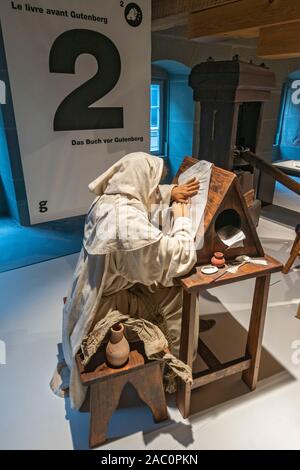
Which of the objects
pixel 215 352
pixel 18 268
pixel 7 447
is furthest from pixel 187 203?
pixel 18 268

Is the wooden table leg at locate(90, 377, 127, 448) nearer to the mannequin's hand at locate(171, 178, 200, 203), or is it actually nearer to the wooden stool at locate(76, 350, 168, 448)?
the wooden stool at locate(76, 350, 168, 448)

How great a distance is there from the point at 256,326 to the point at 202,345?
1.15ft

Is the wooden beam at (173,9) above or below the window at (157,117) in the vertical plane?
above

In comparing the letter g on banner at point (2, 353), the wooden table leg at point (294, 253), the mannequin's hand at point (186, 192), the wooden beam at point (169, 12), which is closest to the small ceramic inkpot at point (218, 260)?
the mannequin's hand at point (186, 192)

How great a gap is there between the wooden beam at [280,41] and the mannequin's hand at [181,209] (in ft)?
4.06

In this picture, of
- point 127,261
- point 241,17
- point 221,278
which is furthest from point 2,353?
point 241,17

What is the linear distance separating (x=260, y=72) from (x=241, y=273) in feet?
4.32

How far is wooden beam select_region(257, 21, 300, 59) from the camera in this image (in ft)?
6.35

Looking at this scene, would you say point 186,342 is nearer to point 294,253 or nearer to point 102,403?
point 102,403

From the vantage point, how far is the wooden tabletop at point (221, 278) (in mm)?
1275

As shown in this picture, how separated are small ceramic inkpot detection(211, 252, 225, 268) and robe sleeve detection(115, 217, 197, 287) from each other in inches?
4.3

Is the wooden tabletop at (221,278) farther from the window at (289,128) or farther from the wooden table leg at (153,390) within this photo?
the window at (289,128)

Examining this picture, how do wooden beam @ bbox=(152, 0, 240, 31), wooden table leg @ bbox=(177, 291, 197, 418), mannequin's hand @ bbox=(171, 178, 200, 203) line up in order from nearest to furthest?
wooden table leg @ bbox=(177, 291, 197, 418) → mannequin's hand @ bbox=(171, 178, 200, 203) → wooden beam @ bbox=(152, 0, 240, 31)

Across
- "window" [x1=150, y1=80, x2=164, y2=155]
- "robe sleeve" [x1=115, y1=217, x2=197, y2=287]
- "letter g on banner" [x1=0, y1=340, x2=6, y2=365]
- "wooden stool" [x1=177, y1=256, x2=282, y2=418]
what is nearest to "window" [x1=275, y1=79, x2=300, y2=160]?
"window" [x1=150, y1=80, x2=164, y2=155]
